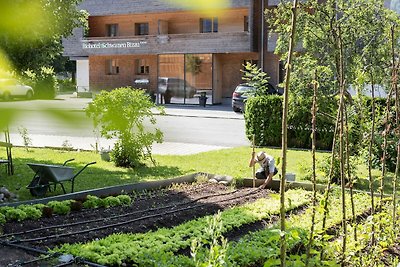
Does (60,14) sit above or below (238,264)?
above

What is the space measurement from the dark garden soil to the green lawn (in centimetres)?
117

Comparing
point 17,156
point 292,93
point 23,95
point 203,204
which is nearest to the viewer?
point 23,95

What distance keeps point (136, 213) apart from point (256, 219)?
1764mm

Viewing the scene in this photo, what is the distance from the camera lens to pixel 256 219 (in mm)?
8445

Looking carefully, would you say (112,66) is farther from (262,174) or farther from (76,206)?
(76,206)

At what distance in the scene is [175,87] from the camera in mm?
33469

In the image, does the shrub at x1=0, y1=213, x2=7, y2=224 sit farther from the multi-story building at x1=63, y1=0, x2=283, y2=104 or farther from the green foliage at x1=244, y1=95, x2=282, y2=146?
the multi-story building at x1=63, y1=0, x2=283, y2=104

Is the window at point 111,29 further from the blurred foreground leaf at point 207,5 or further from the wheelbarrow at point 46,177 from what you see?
the wheelbarrow at point 46,177

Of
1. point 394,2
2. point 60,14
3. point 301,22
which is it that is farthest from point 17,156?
point 60,14

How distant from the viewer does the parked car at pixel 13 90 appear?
0.95 meters

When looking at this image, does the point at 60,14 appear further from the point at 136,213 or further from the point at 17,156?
the point at 17,156

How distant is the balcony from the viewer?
3219 cm

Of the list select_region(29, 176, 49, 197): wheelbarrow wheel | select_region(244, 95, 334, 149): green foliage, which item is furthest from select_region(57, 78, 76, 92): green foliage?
select_region(244, 95, 334, 149): green foliage

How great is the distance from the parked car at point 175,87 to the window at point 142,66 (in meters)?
2.00
